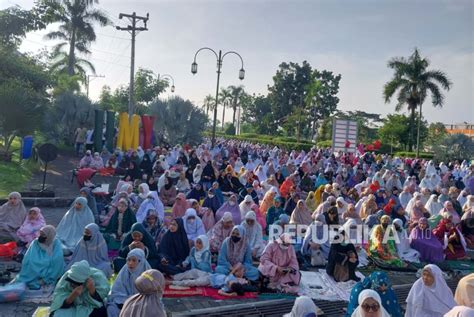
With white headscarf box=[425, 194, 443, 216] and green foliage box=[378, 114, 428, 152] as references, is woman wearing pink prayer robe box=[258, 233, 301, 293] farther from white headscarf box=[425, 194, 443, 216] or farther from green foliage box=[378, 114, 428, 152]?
green foliage box=[378, 114, 428, 152]

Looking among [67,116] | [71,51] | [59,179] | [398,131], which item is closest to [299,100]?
[398,131]

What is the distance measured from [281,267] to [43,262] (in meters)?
3.20

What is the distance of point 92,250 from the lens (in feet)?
21.4

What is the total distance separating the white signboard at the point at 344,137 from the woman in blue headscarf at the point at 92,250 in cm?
2062

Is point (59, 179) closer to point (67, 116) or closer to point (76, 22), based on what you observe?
point (67, 116)

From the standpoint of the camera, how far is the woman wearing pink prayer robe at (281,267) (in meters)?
6.70

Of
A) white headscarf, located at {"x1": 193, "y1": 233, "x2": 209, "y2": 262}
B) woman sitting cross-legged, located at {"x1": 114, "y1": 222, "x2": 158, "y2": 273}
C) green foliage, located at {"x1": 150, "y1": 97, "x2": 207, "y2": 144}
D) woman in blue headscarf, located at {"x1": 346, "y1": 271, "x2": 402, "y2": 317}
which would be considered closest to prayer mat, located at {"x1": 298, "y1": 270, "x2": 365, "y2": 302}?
woman in blue headscarf, located at {"x1": 346, "y1": 271, "x2": 402, "y2": 317}

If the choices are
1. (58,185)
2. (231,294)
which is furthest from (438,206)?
(58,185)

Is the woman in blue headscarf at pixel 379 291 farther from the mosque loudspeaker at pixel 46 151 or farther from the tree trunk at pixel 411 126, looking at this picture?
the tree trunk at pixel 411 126

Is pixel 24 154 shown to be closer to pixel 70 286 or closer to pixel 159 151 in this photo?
pixel 159 151

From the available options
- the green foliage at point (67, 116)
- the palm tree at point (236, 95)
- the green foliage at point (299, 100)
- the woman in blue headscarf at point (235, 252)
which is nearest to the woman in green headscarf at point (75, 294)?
the woman in blue headscarf at point (235, 252)

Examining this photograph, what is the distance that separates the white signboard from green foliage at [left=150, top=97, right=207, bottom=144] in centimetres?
785

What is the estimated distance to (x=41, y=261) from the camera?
20.0 ft

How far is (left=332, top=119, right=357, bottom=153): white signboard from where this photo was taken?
25.9 m
